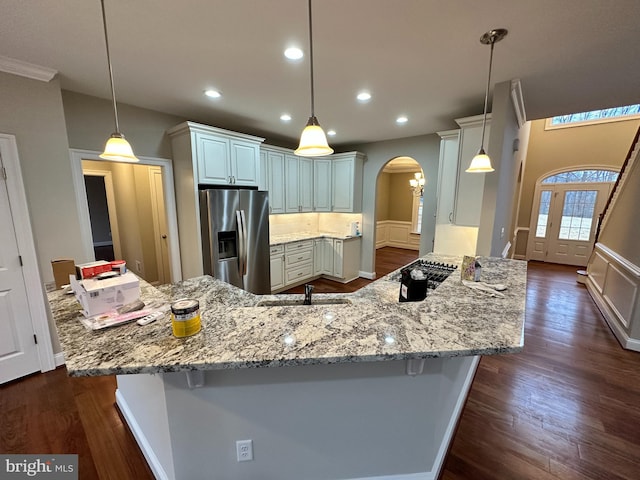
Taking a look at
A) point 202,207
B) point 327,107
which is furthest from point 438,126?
point 202,207

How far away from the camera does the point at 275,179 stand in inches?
169

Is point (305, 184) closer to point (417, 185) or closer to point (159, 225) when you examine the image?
point (159, 225)

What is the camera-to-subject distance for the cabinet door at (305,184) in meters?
4.71

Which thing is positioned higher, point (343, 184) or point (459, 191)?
point (343, 184)

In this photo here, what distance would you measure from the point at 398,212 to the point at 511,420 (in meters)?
7.33

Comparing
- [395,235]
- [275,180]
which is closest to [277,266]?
[275,180]

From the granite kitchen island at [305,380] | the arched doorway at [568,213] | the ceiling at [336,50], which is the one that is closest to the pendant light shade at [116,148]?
the ceiling at [336,50]

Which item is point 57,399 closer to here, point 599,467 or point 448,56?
point 599,467

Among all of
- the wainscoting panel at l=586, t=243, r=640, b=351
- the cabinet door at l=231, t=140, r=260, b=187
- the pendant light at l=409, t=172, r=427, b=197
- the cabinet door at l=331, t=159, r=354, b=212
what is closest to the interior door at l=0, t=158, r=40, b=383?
the cabinet door at l=231, t=140, r=260, b=187

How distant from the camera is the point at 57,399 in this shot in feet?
6.70

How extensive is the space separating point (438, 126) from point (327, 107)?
178 centimetres

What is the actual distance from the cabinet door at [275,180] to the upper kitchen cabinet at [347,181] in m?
1.09

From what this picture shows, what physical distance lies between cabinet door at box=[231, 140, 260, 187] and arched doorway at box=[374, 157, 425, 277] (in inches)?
202

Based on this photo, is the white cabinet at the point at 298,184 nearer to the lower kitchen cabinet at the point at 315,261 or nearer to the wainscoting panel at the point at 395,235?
the lower kitchen cabinet at the point at 315,261
